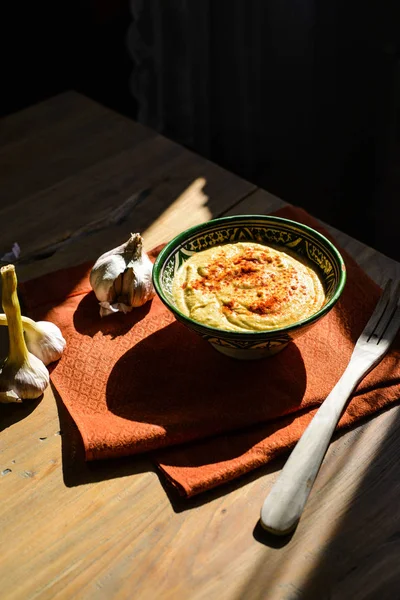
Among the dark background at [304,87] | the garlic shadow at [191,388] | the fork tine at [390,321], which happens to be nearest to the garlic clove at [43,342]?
the garlic shadow at [191,388]

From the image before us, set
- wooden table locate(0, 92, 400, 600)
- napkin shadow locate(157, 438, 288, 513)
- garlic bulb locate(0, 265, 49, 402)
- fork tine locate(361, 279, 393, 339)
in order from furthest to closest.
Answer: fork tine locate(361, 279, 393, 339)
garlic bulb locate(0, 265, 49, 402)
napkin shadow locate(157, 438, 288, 513)
wooden table locate(0, 92, 400, 600)

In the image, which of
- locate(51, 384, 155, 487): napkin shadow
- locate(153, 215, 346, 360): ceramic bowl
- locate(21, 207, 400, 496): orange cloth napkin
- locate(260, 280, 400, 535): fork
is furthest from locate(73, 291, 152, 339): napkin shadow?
locate(260, 280, 400, 535): fork

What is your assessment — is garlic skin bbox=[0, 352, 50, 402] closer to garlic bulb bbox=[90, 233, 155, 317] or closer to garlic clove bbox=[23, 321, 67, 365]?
garlic clove bbox=[23, 321, 67, 365]

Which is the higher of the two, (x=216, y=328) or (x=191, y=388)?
(x=216, y=328)

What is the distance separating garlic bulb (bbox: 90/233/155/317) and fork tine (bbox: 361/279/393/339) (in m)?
0.40

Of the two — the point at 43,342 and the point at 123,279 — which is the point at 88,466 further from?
the point at 123,279

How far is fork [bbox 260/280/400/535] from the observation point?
0.96 metres

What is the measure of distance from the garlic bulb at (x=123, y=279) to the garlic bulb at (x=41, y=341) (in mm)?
128

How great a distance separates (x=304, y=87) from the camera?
2.54 metres

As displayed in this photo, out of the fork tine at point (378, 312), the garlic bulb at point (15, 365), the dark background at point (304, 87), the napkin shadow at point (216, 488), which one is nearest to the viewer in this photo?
the napkin shadow at point (216, 488)

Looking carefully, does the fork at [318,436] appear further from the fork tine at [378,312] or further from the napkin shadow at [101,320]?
the napkin shadow at [101,320]

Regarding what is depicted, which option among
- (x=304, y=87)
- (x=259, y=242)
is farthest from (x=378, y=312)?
(x=304, y=87)

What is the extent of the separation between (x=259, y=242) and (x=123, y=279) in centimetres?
26

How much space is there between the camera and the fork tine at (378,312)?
49.1 inches
